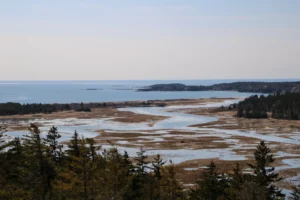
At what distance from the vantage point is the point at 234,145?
2584 inches

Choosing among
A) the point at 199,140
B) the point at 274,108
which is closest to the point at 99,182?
the point at 199,140

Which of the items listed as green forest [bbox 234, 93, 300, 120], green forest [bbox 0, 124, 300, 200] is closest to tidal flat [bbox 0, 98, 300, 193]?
green forest [bbox 234, 93, 300, 120]

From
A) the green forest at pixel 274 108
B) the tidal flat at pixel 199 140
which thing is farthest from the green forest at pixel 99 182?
the green forest at pixel 274 108

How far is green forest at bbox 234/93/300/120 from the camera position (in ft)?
360

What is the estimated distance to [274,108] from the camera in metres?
117

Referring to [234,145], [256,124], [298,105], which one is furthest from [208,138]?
[298,105]

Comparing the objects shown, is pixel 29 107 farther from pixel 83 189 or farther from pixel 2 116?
pixel 83 189

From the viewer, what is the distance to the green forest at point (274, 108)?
110 metres

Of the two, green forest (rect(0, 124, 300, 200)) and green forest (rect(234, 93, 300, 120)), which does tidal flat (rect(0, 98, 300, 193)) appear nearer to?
green forest (rect(234, 93, 300, 120))

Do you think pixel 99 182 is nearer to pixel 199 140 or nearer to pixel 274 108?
pixel 199 140

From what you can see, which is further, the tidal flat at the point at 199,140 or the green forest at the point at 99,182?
the tidal flat at the point at 199,140

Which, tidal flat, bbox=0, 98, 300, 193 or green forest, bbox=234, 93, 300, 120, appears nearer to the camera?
tidal flat, bbox=0, 98, 300, 193

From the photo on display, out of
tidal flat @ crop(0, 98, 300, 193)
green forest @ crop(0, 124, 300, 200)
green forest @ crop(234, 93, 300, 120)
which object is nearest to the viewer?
green forest @ crop(0, 124, 300, 200)

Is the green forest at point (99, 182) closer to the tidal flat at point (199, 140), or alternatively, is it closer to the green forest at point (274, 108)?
the tidal flat at point (199, 140)
